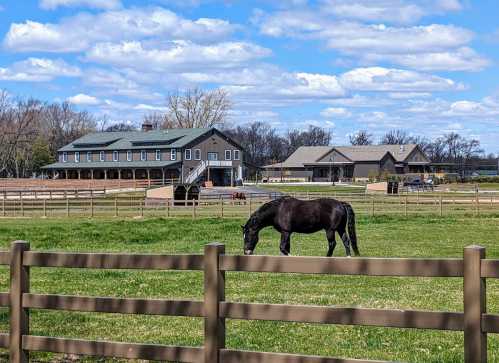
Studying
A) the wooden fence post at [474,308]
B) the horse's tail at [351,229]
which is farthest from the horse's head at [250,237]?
the wooden fence post at [474,308]

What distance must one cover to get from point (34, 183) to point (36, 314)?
279ft

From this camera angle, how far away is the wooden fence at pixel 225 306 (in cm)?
468

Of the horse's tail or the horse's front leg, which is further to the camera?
the horse's tail

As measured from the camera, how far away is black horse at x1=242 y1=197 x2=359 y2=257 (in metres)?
17.9

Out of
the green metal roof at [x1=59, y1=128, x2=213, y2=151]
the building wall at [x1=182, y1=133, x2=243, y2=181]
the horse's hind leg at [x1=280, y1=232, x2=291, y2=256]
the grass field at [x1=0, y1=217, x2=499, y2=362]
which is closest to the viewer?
the grass field at [x1=0, y1=217, x2=499, y2=362]

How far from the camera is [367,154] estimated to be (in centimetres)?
12238

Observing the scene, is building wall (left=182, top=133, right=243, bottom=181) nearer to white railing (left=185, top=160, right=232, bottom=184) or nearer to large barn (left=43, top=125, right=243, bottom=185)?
large barn (left=43, top=125, right=243, bottom=185)

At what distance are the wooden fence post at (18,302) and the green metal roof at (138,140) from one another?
86.2 meters

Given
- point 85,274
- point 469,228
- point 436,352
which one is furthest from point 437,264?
point 469,228

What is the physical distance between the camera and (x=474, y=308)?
184 inches

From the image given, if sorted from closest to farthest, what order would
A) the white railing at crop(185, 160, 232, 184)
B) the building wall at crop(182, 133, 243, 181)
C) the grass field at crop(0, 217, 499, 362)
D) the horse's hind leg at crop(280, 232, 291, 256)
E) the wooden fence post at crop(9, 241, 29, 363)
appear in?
the wooden fence post at crop(9, 241, 29, 363)
the grass field at crop(0, 217, 499, 362)
the horse's hind leg at crop(280, 232, 291, 256)
the white railing at crop(185, 160, 232, 184)
the building wall at crop(182, 133, 243, 181)

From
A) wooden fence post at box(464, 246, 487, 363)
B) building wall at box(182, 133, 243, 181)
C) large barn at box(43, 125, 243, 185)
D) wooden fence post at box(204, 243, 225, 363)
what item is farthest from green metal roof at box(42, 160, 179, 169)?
wooden fence post at box(464, 246, 487, 363)

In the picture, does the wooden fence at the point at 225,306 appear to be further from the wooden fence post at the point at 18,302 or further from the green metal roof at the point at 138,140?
A: the green metal roof at the point at 138,140

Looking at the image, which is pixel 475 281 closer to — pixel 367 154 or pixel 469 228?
pixel 469 228
